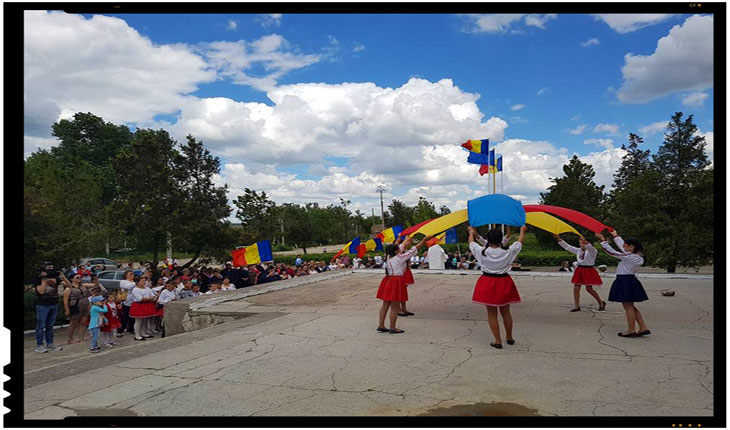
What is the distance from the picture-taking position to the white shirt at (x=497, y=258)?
6.52 metres

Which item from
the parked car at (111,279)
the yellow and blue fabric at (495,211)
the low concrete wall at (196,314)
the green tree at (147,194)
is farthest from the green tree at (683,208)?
the parked car at (111,279)

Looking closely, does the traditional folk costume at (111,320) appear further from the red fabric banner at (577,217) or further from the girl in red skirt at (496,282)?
the red fabric banner at (577,217)

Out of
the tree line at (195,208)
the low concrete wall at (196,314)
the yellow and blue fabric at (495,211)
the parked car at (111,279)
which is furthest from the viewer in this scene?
the parked car at (111,279)

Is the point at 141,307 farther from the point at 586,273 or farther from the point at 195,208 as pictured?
the point at 195,208

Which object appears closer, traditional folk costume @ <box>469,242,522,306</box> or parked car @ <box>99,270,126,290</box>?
traditional folk costume @ <box>469,242,522,306</box>

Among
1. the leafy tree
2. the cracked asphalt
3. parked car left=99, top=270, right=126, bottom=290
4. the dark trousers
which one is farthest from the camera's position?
the leafy tree

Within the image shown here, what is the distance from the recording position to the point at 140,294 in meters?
11.2

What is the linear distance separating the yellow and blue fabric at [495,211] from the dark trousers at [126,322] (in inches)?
358

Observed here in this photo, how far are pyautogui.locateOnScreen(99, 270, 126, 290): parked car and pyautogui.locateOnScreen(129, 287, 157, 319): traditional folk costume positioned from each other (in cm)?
1191

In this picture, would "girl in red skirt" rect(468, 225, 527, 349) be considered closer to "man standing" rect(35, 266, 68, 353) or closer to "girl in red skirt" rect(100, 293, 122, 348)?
"girl in red skirt" rect(100, 293, 122, 348)

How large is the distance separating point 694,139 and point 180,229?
26267mm

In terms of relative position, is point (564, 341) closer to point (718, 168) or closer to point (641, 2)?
point (718, 168)

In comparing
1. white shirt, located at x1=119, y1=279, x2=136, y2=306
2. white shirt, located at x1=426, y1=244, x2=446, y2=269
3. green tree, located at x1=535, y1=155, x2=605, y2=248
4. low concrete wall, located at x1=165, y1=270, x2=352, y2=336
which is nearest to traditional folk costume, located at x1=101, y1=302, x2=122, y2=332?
white shirt, located at x1=119, y1=279, x2=136, y2=306

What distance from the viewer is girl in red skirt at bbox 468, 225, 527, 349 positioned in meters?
6.55
